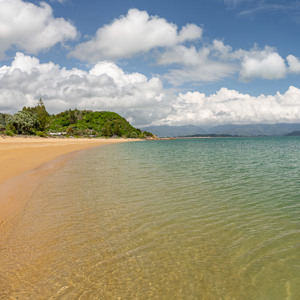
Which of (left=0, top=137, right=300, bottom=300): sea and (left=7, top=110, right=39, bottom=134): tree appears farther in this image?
(left=7, top=110, right=39, bottom=134): tree

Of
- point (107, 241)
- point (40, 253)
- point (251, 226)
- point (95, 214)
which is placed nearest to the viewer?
point (40, 253)

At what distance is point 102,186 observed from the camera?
48.9 feet

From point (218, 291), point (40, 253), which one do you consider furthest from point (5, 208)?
point (218, 291)

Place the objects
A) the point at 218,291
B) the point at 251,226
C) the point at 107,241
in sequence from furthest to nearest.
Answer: the point at 251,226 < the point at 107,241 < the point at 218,291

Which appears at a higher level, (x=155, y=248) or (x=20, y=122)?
(x=20, y=122)

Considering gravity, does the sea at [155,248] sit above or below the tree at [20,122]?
below

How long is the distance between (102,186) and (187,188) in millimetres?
5566

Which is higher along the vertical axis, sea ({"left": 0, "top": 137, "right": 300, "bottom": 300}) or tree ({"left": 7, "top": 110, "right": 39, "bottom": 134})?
tree ({"left": 7, "top": 110, "right": 39, "bottom": 134})

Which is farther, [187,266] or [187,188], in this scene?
[187,188]

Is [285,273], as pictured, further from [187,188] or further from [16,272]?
[187,188]

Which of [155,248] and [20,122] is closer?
[155,248]

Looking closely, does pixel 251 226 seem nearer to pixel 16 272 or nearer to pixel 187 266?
pixel 187 266

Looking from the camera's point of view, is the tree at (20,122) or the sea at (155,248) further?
the tree at (20,122)

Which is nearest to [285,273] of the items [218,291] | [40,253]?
[218,291]
